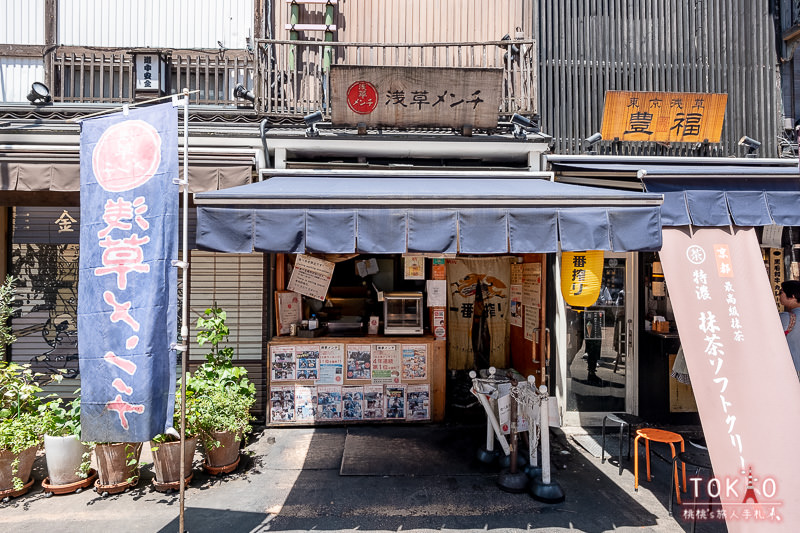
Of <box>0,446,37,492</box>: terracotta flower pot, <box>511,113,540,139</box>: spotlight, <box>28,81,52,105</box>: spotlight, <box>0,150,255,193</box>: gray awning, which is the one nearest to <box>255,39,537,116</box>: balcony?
<box>511,113,540,139</box>: spotlight

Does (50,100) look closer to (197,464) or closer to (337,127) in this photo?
(337,127)

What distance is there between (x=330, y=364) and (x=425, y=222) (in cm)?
350

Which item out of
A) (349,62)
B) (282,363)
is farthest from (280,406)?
(349,62)

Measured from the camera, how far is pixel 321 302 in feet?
25.4

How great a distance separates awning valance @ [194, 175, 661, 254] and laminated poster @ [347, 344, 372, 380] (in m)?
2.95

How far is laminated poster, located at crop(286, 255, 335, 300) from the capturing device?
6824 millimetres

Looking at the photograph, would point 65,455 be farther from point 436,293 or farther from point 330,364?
point 436,293

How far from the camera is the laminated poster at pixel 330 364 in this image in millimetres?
6875

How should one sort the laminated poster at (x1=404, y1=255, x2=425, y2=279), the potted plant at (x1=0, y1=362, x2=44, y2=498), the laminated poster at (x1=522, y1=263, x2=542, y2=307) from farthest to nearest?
the laminated poster at (x1=404, y1=255, x2=425, y2=279) → the laminated poster at (x1=522, y1=263, x2=542, y2=307) → the potted plant at (x1=0, y1=362, x2=44, y2=498)

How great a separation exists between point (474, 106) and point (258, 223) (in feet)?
12.4

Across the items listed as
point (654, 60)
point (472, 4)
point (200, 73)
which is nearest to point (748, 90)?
point (654, 60)

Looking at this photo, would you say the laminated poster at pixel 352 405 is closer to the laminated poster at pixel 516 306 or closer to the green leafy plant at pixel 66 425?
the laminated poster at pixel 516 306

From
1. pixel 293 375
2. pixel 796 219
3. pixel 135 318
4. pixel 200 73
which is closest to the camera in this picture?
pixel 135 318

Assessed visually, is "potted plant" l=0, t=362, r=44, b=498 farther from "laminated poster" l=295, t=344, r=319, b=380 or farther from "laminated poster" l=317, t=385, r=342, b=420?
"laminated poster" l=317, t=385, r=342, b=420
